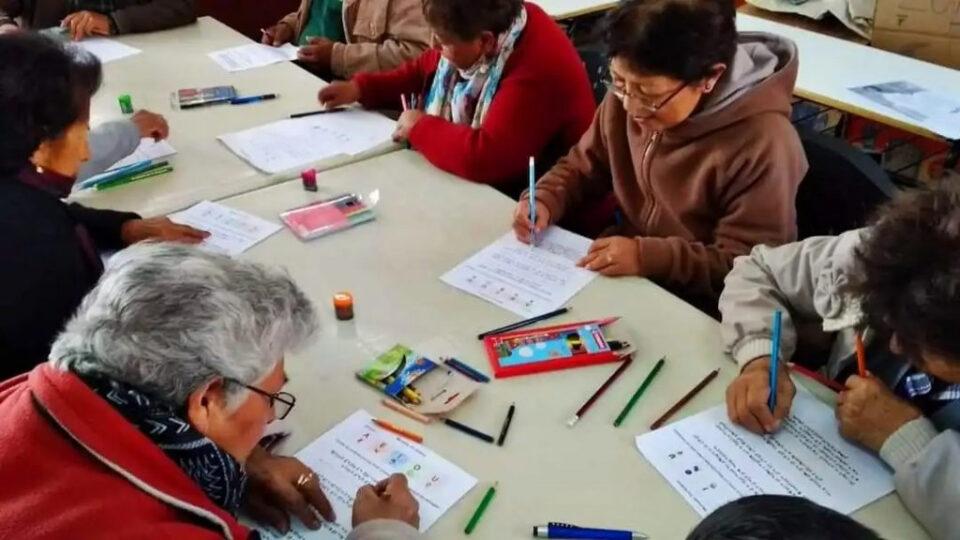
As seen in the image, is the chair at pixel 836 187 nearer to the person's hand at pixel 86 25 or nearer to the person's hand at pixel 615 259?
the person's hand at pixel 615 259

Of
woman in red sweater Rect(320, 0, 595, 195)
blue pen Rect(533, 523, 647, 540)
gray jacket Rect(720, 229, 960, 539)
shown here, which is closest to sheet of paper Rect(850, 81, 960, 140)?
woman in red sweater Rect(320, 0, 595, 195)

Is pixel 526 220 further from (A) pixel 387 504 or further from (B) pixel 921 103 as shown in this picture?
(B) pixel 921 103

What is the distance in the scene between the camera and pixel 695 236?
1.83 meters

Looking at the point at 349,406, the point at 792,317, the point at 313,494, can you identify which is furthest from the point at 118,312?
the point at 792,317

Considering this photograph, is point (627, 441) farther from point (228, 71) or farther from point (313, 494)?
point (228, 71)

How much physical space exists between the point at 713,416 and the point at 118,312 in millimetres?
840

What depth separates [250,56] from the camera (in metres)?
2.80

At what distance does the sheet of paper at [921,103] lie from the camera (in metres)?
2.35

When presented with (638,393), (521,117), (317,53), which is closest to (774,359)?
(638,393)

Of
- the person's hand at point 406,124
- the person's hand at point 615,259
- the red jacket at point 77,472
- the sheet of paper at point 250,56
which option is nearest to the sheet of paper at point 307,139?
the person's hand at point 406,124

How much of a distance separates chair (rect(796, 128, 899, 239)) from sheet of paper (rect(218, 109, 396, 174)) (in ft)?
3.40

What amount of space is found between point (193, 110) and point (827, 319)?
180 cm

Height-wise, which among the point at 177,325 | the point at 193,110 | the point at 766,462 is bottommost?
the point at 766,462

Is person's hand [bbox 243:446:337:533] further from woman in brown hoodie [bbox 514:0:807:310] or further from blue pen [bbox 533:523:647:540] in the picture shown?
woman in brown hoodie [bbox 514:0:807:310]
